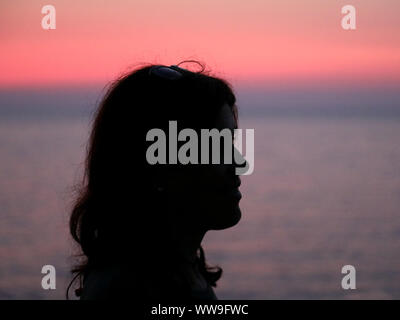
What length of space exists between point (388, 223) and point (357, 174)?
1.97 metres

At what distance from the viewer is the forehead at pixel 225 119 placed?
1732 millimetres

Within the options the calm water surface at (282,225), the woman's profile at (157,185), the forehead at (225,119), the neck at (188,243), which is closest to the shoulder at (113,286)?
the woman's profile at (157,185)

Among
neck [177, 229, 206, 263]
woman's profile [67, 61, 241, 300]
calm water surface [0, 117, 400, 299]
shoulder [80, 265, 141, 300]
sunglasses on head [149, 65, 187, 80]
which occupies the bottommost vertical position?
shoulder [80, 265, 141, 300]

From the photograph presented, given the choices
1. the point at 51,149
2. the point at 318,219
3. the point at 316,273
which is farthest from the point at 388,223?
the point at 51,149

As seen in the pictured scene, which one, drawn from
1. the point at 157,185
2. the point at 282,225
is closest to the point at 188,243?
the point at 157,185

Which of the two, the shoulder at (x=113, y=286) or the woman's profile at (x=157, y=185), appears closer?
the shoulder at (x=113, y=286)

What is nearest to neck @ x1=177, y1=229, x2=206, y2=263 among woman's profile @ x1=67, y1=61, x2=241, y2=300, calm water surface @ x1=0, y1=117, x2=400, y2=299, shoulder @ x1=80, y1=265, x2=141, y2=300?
woman's profile @ x1=67, y1=61, x2=241, y2=300

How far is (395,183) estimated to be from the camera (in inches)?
343

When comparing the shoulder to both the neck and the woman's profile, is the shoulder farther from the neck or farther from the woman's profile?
the neck

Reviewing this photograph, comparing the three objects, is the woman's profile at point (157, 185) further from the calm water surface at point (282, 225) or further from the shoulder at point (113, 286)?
the calm water surface at point (282, 225)

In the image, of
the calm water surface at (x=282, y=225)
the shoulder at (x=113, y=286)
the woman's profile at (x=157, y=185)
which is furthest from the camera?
the calm water surface at (x=282, y=225)

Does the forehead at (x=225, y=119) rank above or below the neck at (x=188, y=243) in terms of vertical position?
above

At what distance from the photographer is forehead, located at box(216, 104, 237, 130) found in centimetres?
173
